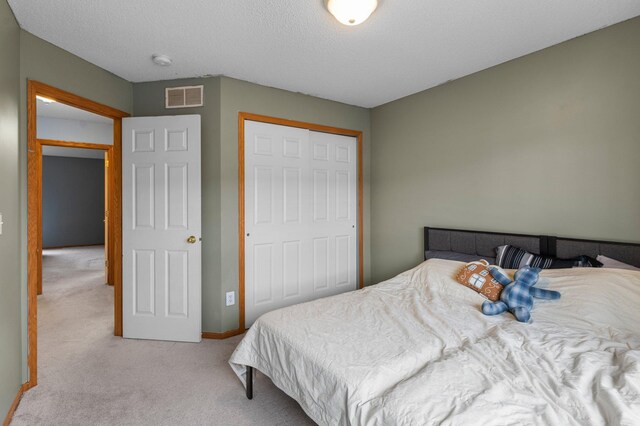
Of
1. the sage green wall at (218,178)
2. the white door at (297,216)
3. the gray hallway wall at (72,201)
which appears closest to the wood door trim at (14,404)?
the sage green wall at (218,178)

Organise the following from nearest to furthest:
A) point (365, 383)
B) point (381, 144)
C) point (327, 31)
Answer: point (365, 383) → point (327, 31) → point (381, 144)

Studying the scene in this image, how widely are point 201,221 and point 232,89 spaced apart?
48.8 inches

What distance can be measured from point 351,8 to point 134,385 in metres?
2.70

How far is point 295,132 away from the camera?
3312mm

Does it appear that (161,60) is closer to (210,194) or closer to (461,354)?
(210,194)

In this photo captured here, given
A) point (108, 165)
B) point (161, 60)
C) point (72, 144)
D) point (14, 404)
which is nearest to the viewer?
point (14, 404)

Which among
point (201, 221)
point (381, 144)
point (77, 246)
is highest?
point (381, 144)

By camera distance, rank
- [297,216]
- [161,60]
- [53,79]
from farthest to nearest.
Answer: [297,216]
[161,60]
[53,79]

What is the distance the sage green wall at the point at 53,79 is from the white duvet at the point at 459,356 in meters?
1.68

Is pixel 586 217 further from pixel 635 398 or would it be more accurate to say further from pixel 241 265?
pixel 241 265

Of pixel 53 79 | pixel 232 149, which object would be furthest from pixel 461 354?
pixel 53 79

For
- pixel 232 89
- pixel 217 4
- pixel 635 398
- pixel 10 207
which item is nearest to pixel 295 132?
pixel 232 89

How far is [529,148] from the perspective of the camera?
8.04 feet

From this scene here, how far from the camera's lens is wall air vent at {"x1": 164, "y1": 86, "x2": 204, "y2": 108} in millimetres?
2858
